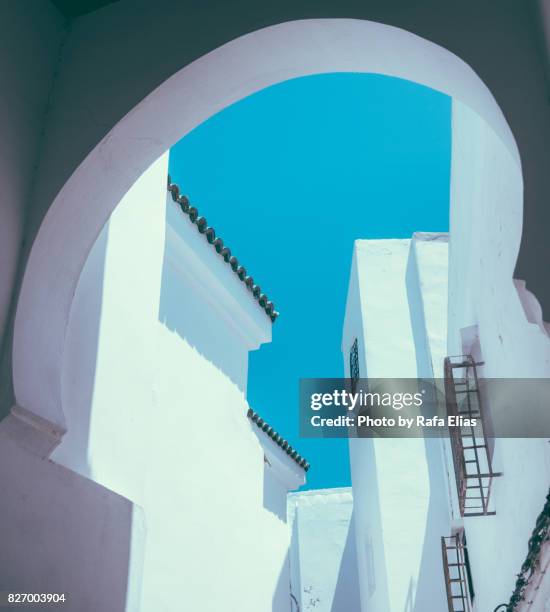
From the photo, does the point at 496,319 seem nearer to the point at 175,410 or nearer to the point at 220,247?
the point at 220,247

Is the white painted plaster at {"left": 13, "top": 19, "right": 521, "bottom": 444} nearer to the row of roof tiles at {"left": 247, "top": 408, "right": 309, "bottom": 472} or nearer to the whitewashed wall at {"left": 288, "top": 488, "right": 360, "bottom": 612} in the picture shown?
the row of roof tiles at {"left": 247, "top": 408, "right": 309, "bottom": 472}

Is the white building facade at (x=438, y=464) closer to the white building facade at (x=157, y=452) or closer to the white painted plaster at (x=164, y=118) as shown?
the white painted plaster at (x=164, y=118)

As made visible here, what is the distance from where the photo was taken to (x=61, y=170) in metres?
3.27

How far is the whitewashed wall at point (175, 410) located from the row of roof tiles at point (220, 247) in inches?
3.0

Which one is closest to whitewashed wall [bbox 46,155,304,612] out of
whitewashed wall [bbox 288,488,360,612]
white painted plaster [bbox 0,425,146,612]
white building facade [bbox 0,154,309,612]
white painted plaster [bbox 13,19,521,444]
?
white building facade [bbox 0,154,309,612]

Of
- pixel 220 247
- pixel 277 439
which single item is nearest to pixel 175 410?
pixel 220 247

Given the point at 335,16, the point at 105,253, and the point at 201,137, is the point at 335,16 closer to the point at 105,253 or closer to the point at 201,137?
the point at 105,253

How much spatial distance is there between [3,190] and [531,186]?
6.58 feet

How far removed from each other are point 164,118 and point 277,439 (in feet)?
19.9

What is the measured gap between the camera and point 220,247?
7.41 m

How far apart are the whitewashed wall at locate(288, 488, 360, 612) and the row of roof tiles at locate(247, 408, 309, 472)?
685cm

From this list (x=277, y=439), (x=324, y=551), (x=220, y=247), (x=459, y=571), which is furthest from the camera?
(x=324, y=551)

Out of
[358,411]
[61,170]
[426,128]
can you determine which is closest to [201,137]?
[426,128]

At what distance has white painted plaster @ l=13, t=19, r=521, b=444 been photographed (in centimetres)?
312
